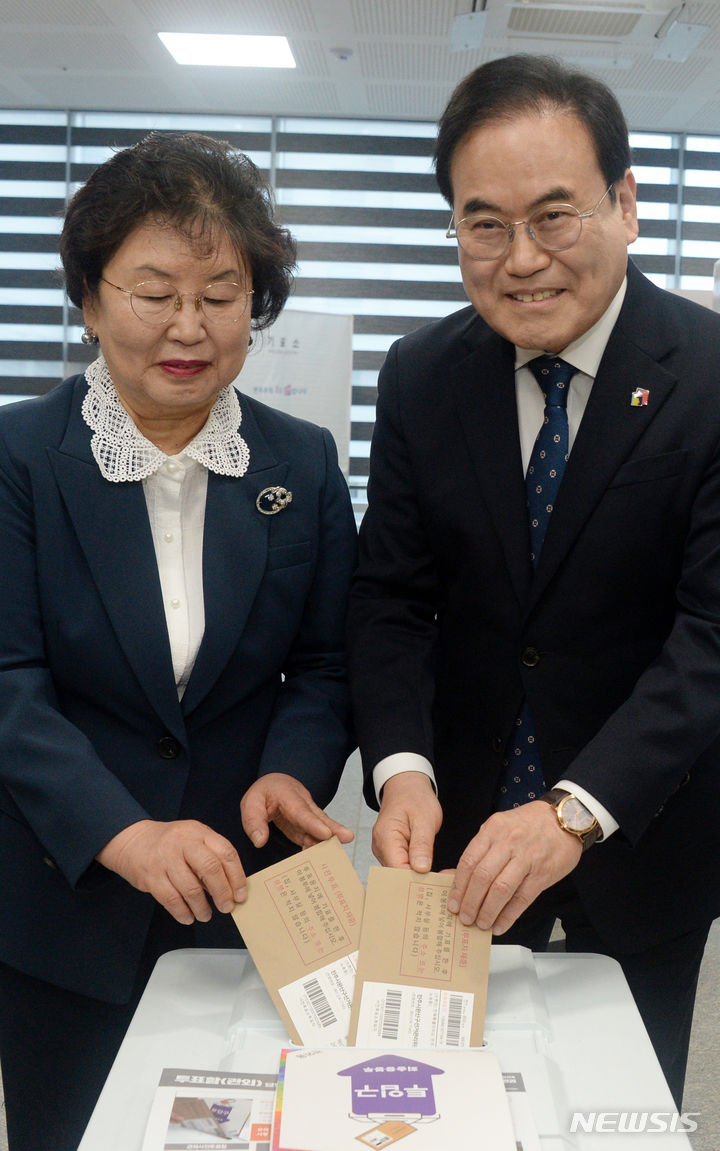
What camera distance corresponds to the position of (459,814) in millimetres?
1652

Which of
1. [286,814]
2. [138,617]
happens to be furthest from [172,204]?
[286,814]

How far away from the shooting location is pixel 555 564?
1.45 metres

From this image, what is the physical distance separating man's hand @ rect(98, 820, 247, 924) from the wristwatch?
0.40m

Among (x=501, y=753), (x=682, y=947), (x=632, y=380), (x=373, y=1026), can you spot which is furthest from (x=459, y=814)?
(x=632, y=380)

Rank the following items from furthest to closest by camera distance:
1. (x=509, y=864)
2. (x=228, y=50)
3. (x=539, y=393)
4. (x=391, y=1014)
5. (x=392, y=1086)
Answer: (x=228, y=50) → (x=539, y=393) → (x=509, y=864) → (x=391, y=1014) → (x=392, y=1086)

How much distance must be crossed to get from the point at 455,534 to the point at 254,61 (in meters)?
6.08

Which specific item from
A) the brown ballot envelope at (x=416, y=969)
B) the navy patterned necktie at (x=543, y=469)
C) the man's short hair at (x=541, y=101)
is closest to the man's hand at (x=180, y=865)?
the brown ballot envelope at (x=416, y=969)

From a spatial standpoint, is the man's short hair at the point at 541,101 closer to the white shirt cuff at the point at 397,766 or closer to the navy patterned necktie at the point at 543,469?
the navy patterned necktie at the point at 543,469

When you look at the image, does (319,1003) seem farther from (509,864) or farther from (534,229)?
(534,229)

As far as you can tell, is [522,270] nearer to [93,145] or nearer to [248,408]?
[248,408]

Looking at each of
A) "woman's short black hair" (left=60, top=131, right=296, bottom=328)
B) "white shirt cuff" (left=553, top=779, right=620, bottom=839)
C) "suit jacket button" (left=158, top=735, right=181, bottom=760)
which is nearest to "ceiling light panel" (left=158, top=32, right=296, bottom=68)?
"woman's short black hair" (left=60, top=131, right=296, bottom=328)

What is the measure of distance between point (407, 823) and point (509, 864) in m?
0.20

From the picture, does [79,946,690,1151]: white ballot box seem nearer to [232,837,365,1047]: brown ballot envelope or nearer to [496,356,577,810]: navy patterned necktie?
[232,837,365,1047]: brown ballot envelope

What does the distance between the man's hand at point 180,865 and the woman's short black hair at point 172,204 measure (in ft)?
2.47
